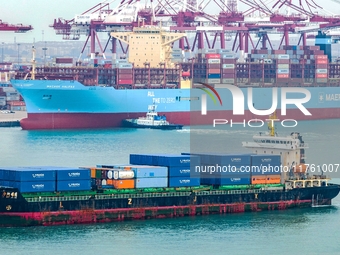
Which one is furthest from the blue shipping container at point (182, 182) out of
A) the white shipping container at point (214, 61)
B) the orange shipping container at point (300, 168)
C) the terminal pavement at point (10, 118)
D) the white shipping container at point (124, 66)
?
the white shipping container at point (214, 61)

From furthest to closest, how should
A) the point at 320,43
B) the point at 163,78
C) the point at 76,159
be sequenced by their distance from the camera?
1. the point at 320,43
2. the point at 163,78
3. the point at 76,159

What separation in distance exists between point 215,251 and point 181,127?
37352 mm

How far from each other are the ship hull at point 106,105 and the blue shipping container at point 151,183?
28.6 meters

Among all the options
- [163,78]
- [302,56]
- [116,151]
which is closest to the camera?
[116,151]

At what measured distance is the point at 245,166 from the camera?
34312mm

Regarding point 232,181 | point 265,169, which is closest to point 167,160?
point 232,181

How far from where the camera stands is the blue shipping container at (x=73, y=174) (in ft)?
102

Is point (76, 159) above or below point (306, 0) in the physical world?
below

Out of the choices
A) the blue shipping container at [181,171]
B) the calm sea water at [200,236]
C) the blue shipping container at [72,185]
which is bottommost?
the calm sea water at [200,236]

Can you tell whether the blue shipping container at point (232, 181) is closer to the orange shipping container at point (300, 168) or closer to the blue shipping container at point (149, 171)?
the blue shipping container at point (149, 171)

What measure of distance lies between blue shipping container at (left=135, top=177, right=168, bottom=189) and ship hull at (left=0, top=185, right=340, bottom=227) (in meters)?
0.37

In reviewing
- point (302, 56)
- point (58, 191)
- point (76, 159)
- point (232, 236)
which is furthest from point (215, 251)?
point (302, 56)

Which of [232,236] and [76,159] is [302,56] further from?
[232,236]

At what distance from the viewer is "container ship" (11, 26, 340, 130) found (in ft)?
215
